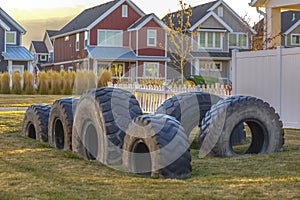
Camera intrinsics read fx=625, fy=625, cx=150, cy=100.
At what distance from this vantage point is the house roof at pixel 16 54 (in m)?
50.8

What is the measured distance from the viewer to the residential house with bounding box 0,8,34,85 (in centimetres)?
5106

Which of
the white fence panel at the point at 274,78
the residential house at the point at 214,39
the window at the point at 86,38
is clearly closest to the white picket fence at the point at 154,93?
the white fence panel at the point at 274,78

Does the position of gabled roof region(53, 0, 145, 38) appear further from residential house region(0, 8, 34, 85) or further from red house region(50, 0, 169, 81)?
residential house region(0, 8, 34, 85)

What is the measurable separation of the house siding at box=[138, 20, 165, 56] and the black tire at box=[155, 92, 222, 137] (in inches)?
1642

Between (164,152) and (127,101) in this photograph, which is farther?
(127,101)

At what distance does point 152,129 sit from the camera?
757cm

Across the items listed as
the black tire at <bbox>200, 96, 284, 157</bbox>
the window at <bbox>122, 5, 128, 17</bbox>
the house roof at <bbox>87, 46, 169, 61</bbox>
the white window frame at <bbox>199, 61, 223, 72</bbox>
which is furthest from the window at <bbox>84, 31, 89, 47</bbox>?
the black tire at <bbox>200, 96, 284, 157</bbox>

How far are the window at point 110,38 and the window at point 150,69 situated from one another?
313cm

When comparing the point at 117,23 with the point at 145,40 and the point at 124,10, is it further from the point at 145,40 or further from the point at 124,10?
the point at 145,40

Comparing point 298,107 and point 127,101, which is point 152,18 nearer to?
point 298,107

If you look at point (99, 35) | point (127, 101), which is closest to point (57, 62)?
point (99, 35)

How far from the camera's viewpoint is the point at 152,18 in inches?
2085

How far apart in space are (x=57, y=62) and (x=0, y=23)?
11949 mm

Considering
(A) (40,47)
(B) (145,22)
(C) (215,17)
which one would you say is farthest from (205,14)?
(A) (40,47)
